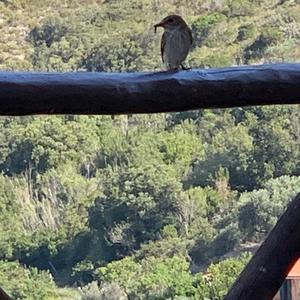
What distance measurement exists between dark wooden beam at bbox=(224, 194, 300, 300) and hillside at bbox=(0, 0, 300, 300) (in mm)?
3455

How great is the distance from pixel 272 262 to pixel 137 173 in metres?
8.96

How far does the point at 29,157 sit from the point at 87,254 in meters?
2.57

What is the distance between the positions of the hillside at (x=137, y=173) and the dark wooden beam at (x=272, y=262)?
3455 millimetres

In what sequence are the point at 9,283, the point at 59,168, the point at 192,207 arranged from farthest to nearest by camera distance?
the point at 59,168, the point at 192,207, the point at 9,283

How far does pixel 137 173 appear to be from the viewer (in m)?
9.84

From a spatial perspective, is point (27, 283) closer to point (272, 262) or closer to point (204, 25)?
point (272, 262)

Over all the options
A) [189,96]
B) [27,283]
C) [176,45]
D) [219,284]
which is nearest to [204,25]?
[27,283]

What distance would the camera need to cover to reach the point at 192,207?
9.33m

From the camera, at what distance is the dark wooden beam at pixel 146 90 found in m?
0.81

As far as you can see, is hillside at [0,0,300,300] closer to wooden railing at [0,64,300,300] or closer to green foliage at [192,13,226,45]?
green foliage at [192,13,226,45]

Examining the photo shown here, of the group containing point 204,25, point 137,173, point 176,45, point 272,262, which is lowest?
point 137,173

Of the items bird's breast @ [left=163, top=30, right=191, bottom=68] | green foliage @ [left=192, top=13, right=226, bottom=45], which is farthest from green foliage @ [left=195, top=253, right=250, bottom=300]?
green foliage @ [left=192, top=13, right=226, bottom=45]

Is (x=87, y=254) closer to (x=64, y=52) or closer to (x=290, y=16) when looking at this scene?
(x=64, y=52)

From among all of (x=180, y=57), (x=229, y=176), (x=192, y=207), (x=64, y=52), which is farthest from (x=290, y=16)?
(x=180, y=57)
